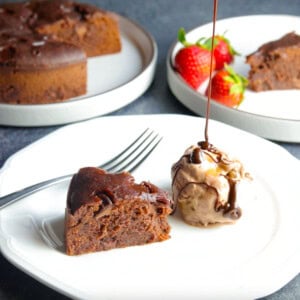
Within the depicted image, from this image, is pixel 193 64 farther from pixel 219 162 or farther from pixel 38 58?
pixel 219 162

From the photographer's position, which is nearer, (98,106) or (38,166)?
(38,166)

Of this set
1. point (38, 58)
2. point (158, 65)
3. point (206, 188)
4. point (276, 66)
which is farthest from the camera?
point (158, 65)

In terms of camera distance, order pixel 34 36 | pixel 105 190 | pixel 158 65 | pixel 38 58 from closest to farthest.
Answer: pixel 105 190, pixel 38 58, pixel 34 36, pixel 158 65

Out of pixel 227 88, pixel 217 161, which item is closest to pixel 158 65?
pixel 227 88

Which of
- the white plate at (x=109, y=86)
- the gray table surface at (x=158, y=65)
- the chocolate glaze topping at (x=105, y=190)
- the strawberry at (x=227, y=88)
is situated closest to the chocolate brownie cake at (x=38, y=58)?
the white plate at (x=109, y=86)

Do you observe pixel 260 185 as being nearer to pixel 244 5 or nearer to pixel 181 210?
pixel 181 210

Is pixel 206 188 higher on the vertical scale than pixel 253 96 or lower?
higher

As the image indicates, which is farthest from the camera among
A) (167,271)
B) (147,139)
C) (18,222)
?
(147,139)

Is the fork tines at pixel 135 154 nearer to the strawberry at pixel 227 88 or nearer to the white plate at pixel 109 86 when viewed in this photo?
the white plate at pixel 109 86

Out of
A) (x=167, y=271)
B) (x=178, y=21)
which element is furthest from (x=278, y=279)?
(x=178, y=21)
